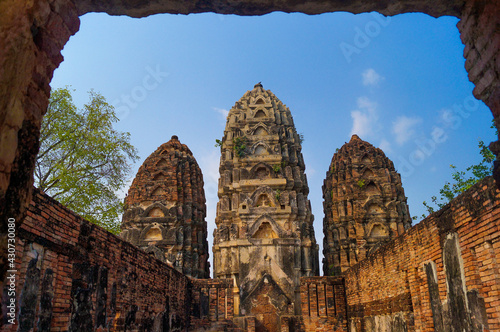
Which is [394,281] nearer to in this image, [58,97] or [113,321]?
[113,321]

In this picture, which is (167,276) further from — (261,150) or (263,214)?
(261,150)

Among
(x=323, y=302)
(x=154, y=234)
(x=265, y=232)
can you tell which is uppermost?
(x=154, y=234)

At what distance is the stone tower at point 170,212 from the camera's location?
25.3m

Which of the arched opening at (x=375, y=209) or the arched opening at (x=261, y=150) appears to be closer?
the arched opening at (x=261, y=150)

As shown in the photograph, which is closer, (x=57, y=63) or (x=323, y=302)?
(x=57, y=63)

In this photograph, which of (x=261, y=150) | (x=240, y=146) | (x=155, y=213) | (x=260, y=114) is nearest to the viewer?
(x=155, y=213)

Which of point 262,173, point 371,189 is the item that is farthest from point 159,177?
point 371,189

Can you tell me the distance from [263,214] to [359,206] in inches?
296

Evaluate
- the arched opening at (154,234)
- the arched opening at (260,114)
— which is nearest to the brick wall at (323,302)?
the arched opening at (154,234)

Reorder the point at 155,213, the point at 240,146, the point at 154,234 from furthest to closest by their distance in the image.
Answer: the point at 240,146, the point at 155,213, the point at 154,234

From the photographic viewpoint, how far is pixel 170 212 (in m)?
26.3

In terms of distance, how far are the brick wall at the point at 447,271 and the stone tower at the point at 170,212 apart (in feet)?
50.0

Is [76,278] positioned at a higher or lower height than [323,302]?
higher

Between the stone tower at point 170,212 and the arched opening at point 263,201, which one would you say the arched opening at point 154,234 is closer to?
the stone tower at point 170,212
